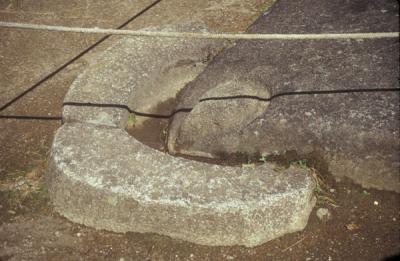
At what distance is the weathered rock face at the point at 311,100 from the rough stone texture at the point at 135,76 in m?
0.28

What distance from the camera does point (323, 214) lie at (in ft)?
9.87

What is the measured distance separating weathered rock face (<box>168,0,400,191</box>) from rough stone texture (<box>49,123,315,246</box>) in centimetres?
39

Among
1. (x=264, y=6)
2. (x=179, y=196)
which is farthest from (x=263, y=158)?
(x=264, y=6)

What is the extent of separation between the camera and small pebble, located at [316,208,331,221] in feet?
9.86

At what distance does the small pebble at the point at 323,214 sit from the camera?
3.01 meters

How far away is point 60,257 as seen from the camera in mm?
2967

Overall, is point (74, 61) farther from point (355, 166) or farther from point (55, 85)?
point (355, 166)

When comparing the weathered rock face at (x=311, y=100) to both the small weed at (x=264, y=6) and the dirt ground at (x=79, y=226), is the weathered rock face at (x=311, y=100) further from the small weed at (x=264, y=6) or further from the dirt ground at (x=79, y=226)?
the small weed at (x=264, y=6)

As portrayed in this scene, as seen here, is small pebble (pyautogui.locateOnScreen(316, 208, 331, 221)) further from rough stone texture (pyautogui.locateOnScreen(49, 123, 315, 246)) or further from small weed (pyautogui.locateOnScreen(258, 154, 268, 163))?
small weed (pyautogui.locateOnScreen(258, 154, 268, 163))

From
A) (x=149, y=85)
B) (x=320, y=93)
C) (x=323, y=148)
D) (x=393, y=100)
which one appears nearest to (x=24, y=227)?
(x=149, y=85)

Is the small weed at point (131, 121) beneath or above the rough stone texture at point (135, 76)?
beneath

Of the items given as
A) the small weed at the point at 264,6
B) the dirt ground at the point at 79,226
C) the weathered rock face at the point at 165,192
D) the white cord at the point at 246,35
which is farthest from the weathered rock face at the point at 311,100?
the small weed at the point at 264,6

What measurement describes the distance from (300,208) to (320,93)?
1.04 m

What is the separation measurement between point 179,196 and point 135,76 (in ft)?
5.45
